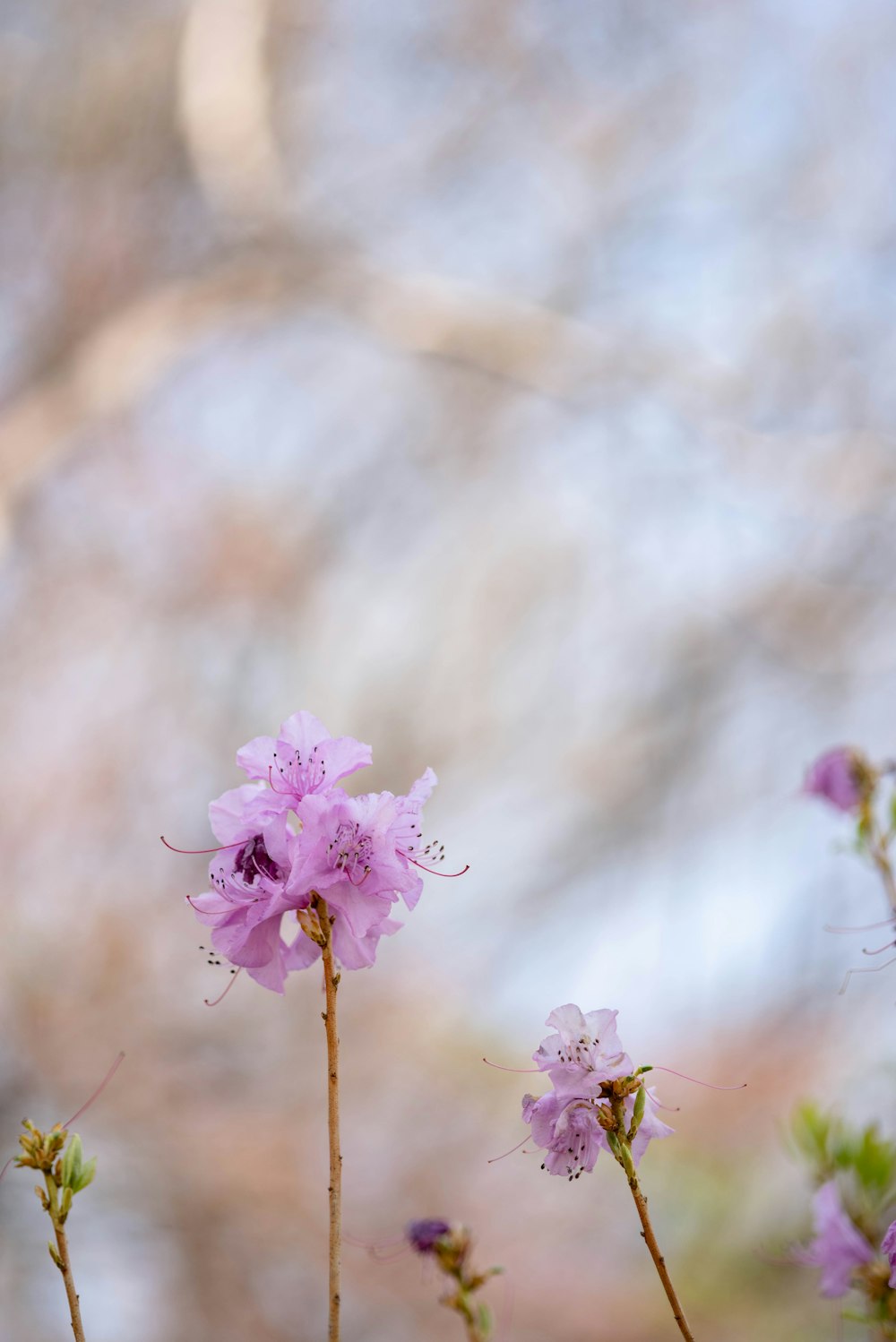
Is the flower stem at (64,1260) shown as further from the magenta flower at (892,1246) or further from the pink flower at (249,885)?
the magenta flower at (892,1246)

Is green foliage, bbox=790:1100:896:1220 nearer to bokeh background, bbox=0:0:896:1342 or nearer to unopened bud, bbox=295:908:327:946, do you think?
unopened bud, bbox=295:908:327:946

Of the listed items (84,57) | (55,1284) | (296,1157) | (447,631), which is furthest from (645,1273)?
(84,57)

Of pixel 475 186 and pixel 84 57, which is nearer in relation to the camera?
pixel 84 57

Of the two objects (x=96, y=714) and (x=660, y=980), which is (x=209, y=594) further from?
(x=660, y=980)

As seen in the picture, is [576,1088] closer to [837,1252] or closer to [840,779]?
[837,1252]

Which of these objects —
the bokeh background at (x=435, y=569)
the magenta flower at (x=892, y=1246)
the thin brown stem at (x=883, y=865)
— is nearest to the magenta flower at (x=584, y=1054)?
the magenta flower at (x=892, y=1246)

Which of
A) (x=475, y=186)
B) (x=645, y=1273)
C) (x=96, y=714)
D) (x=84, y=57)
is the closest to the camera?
(x=645, y=1273)
